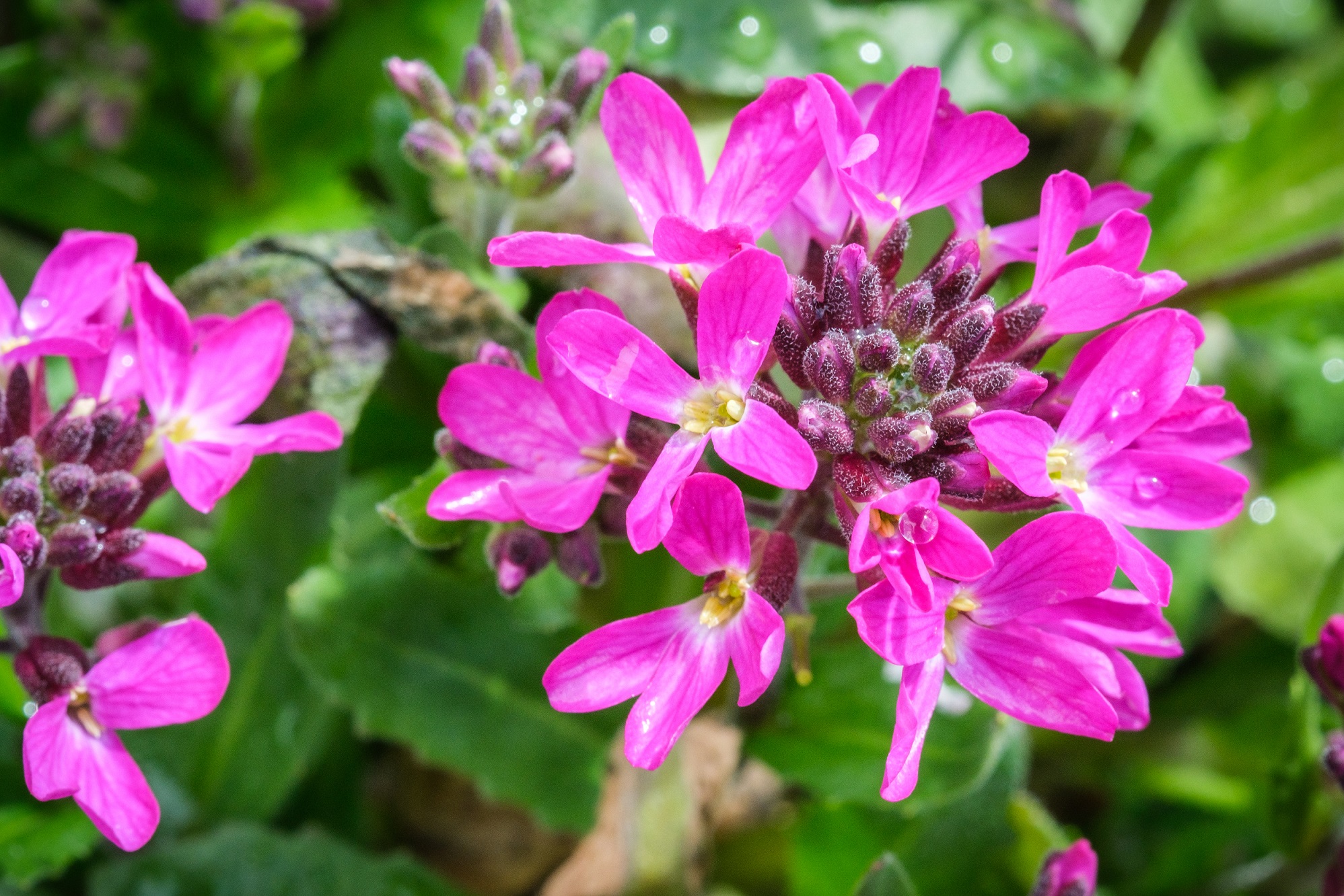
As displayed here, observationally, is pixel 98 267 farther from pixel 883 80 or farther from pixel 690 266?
pixel 883 80

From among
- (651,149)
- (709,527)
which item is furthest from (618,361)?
(651,149)

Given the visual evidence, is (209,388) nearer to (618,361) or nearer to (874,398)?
(618,361)

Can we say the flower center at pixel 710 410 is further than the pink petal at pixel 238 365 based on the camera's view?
No

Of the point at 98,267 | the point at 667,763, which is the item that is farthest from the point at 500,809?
the point at 98,267

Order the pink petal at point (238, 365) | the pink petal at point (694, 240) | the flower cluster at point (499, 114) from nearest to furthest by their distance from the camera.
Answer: the pink petal at point (694, 240) < the pink petal at point (238, 365) < the flower cluster at point (499, 114)

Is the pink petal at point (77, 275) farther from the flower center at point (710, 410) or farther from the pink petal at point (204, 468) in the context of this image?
the flower center at point (710, 410)

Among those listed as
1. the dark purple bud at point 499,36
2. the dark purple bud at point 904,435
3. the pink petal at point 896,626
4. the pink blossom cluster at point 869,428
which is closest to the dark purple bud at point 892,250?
the pink blossom cluster at point 869,428

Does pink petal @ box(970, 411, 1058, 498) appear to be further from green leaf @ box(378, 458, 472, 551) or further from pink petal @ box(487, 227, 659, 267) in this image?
green leaf @ box(378, 458, 472, 551)
